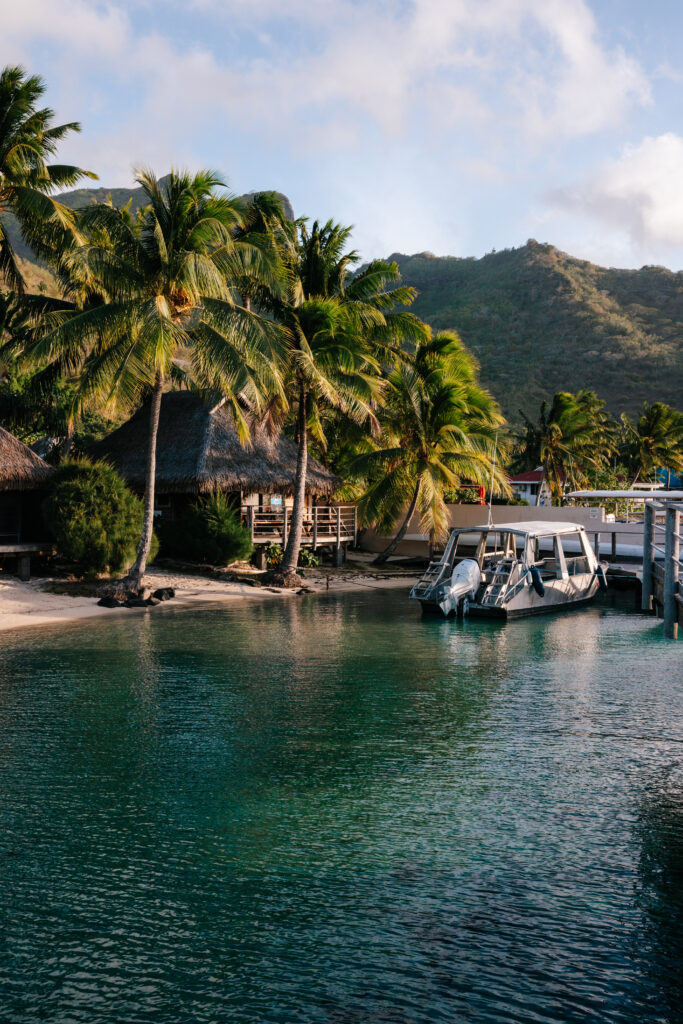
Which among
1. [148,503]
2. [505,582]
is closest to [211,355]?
[148,503]

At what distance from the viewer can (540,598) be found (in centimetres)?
Answer: 2542

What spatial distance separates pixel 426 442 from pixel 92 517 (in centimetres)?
1248

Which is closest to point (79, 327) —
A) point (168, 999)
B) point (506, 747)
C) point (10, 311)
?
point (10, 311)

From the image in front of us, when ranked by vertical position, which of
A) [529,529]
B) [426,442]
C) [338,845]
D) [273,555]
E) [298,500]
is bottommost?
[338,845]

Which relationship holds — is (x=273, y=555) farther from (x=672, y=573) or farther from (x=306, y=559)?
(x=672, y=573)

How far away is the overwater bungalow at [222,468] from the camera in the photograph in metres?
31.0

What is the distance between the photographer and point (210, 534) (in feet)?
99.0

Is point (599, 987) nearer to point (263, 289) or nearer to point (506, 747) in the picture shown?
point (506, 747)

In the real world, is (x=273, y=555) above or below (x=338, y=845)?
above

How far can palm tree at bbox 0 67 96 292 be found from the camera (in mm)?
24703

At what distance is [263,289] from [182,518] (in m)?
8.28

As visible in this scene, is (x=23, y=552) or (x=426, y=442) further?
(x=426, y=442)

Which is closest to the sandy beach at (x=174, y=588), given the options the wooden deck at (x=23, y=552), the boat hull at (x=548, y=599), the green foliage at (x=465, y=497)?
the wooden deck at (x=23, y=552)

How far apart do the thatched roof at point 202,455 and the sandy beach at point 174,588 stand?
130 inches
